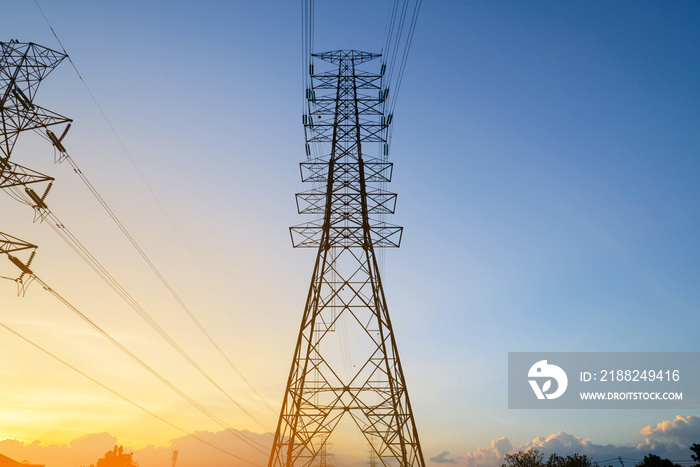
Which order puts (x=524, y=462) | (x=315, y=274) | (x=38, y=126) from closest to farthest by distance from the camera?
(x=38, y=126) → (x=315, y=274) → (x=524, y=462)

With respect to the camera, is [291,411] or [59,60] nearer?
[59,60]

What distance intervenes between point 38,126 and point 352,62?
63.7ft

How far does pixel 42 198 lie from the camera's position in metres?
16.1

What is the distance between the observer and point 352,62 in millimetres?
30328

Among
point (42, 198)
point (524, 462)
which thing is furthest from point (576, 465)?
point (42, 198)

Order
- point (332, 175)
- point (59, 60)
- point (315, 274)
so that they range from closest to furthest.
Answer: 1. point (59, 60)
2. point (315, 274)
3. point (332, 175)

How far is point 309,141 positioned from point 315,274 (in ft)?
29.3

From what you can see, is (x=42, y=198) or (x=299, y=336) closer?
(x=42, y=198)

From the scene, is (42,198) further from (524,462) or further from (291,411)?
(524,462)

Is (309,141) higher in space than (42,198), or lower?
A: higher

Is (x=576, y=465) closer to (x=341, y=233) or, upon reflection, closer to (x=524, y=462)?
(x=524, y=462)

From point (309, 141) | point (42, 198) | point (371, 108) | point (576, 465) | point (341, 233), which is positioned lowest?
point (576, 465)

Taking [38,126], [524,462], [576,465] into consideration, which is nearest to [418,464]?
[38,126]

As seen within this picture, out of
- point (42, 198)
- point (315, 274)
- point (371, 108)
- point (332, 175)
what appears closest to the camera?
point (42, 198)
